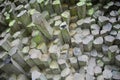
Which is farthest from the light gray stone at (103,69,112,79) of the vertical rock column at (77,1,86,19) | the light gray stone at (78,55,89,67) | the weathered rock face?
the vertical rock column at (77,1,86,19)

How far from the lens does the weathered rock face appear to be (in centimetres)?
127

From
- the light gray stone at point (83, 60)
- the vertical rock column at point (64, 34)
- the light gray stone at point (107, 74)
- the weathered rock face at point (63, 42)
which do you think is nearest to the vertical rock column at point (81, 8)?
the weathered rock face at point (63, 42)

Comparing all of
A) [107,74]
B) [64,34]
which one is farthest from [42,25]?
[107,74]

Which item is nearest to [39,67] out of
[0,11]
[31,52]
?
[31,52]

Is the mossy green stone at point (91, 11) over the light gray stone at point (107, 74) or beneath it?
over

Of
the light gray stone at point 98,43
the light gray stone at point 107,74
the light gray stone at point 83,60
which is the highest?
the light gray stone at point 98,43

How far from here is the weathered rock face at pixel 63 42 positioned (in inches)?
50.0

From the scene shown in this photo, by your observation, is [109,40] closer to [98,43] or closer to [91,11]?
[98,43]

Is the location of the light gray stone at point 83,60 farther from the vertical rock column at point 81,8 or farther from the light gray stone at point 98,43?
the vertical rock column at point 81,8

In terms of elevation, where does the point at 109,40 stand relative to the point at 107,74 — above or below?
above

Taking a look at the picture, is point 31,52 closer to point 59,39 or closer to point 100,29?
point 59,39

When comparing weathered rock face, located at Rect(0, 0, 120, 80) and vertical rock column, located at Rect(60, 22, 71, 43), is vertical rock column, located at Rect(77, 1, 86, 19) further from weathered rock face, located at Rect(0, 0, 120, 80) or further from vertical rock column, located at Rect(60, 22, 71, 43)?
vertical rock column, located at Rect(60, 22, 71, 43)

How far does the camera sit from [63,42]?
139cm

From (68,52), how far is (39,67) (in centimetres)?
19
